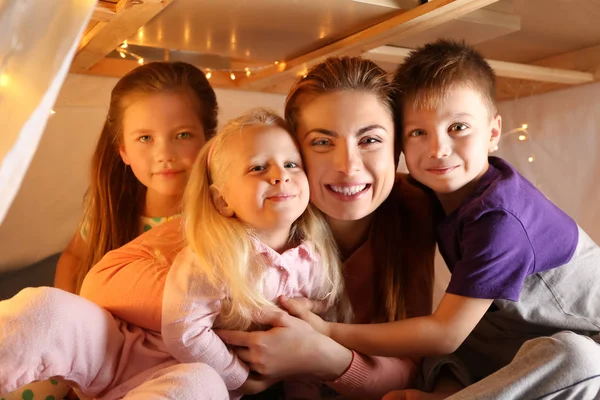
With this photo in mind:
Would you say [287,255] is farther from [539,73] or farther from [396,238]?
[539,73]

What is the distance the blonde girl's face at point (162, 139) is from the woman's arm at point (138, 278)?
0.40 ft

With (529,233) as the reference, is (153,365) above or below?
below

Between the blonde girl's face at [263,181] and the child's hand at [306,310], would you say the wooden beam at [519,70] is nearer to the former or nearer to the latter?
the blonde girl's face at [263,181]

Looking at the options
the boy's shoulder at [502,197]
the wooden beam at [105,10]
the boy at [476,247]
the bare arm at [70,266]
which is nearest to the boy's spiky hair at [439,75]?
the boy at [476,247]

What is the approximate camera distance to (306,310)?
88 centimetres

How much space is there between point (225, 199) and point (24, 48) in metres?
0.40

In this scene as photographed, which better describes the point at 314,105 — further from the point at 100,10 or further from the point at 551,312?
the point at 551,312

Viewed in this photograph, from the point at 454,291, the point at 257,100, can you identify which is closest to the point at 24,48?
the point at 454,291

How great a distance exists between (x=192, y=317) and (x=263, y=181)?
0.19 metres

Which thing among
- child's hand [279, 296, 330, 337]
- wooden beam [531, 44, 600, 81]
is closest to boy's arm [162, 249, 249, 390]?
child's hand [279, 296, 330, 337]

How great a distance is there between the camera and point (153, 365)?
32.4 inches

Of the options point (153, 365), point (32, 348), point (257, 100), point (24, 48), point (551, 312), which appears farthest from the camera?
point (257, 100)

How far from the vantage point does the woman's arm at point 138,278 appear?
2.73 ft

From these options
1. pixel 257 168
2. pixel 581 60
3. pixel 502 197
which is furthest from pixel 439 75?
pixel 581 60
